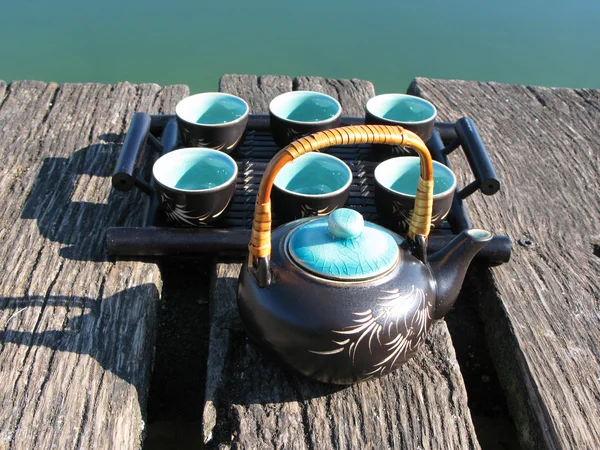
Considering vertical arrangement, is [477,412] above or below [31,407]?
below

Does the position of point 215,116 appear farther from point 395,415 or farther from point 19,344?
point 395,415

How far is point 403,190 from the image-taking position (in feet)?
4.92

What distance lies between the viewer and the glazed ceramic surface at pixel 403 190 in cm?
134

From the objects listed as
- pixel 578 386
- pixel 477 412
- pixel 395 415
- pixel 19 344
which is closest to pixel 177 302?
pixel 19 344

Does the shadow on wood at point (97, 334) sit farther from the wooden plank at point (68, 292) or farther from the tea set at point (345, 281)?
the tea set at point (345, 281)

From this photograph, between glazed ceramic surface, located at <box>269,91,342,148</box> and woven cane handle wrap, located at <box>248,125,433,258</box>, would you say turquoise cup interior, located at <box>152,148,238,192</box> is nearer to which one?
glazed ceramic surface, located at <box>269,91,342,148</box>

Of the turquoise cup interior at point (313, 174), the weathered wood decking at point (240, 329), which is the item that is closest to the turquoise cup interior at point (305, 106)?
the turquoise cup interior at point (313, 174)

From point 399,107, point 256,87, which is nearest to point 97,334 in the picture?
point 399,107

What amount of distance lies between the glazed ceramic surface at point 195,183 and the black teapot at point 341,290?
331 millimetres

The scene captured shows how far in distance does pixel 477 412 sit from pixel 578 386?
0.41 metres

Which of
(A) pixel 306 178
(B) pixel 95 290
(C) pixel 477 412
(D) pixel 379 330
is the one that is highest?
(D) pixel 379 330

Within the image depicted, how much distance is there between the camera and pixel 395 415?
3.56ft

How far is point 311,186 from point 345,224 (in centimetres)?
50

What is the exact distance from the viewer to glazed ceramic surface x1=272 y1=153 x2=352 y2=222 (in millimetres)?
1323
